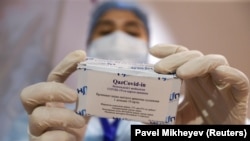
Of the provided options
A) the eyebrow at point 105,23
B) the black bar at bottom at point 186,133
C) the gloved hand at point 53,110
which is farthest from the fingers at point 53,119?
the eyebrow at point 105,23

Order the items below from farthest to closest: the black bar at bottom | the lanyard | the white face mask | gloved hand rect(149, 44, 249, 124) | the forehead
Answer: the forehead, the white face mask, the lanyard, gloved hand rect(149, 44, 249, 124), the black bar at bottom

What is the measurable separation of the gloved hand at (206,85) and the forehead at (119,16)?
2.10 ft

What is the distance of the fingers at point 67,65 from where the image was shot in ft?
2.12

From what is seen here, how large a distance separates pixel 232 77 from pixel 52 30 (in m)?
1.16

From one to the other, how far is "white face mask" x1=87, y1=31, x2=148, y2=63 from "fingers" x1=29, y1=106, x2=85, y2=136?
0.56m

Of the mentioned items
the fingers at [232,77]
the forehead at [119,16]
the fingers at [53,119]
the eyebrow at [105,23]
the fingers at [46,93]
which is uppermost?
the forehead at [119,16]

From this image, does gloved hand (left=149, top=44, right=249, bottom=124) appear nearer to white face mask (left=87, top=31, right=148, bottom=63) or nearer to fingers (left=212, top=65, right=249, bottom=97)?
fingers (left=212, top=65, right=249, bottom=97)

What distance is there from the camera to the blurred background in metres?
1.27

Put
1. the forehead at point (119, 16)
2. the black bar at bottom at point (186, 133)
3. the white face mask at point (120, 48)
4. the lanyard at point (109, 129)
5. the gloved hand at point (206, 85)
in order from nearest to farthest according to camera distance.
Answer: the black bar at bottom at point (186, 133)
the gloved hand at point (206, 85)
the lanyard at point (109, 129)
the white face mask at point (120, 48)
the forehead at point (119, 16)

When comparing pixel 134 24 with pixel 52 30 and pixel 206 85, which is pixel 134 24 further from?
pixel 206 85

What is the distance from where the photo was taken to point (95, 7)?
1.57 metres

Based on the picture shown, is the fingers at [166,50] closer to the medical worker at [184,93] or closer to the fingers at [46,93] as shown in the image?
the medical worker at [184,93]

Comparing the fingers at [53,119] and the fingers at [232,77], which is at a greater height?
the fingers at [232,77]

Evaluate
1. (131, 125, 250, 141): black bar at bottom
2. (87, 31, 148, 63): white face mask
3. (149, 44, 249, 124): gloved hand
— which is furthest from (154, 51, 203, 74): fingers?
(87, 31, 148, 63): white face mask
